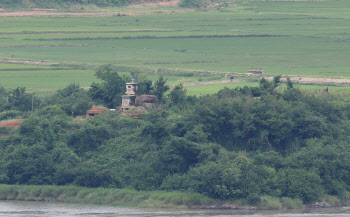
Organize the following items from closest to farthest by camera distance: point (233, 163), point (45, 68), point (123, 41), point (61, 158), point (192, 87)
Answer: point (233, 163) < point (61, 158) < point (192, 87) < point (45, 68) < point (123, 41)

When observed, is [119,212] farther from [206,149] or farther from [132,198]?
[206,149]

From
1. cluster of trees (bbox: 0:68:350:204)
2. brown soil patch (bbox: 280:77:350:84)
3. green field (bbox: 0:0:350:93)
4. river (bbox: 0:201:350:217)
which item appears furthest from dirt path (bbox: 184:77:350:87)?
river (bbox: 0:201:350:217)

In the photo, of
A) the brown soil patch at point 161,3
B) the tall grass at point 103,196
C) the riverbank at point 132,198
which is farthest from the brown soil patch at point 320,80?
the brown soil patch at point 161,3

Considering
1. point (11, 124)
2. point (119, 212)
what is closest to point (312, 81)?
point (11, 124)

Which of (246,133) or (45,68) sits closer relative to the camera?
(246,133)

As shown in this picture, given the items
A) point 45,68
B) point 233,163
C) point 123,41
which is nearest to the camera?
point 233,163

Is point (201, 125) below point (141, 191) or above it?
above

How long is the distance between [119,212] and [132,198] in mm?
1422

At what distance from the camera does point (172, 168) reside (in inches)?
1505

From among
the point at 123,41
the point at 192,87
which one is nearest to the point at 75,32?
the point at 123,41

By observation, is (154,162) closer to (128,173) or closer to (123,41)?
(128,173)

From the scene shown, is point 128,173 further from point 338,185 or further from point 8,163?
point 338,185

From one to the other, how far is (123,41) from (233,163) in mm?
51060

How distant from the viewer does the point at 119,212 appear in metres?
35.4
